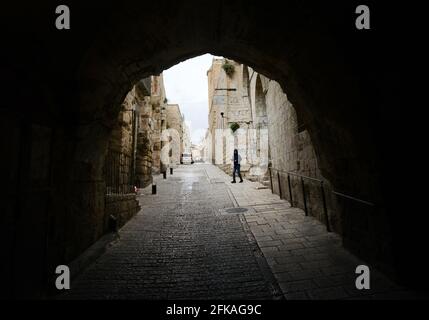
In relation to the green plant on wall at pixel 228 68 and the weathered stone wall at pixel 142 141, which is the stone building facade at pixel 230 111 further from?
→ the weathered stone wall at pixel 142 141

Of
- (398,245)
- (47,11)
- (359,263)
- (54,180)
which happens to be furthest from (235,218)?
(47,11)

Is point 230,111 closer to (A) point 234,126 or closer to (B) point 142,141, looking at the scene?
(A) point 234,126

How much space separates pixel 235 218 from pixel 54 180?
146 inches

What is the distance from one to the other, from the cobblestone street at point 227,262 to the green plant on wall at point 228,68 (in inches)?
653

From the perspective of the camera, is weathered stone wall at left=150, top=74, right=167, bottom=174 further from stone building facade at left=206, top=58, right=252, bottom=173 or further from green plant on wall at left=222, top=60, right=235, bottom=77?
green plant on wall at left=222, top=60, right=235, bottom=77

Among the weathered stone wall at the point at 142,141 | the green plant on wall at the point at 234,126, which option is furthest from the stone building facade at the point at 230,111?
the weathered stone wall at the point at 142,141

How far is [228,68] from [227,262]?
18.7 m

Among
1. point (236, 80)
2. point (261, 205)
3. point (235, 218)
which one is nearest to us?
point (235, 218)

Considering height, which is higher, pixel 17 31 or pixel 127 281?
pixel 17 31

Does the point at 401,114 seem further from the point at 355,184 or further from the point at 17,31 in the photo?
the point at 17,31

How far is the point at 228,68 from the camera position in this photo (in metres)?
19.0

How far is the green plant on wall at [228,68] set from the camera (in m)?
18.7

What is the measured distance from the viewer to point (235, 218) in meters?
5.10

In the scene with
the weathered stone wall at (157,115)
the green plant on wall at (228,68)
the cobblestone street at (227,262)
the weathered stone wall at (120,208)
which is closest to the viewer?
the cobblestone street at (227,262)
